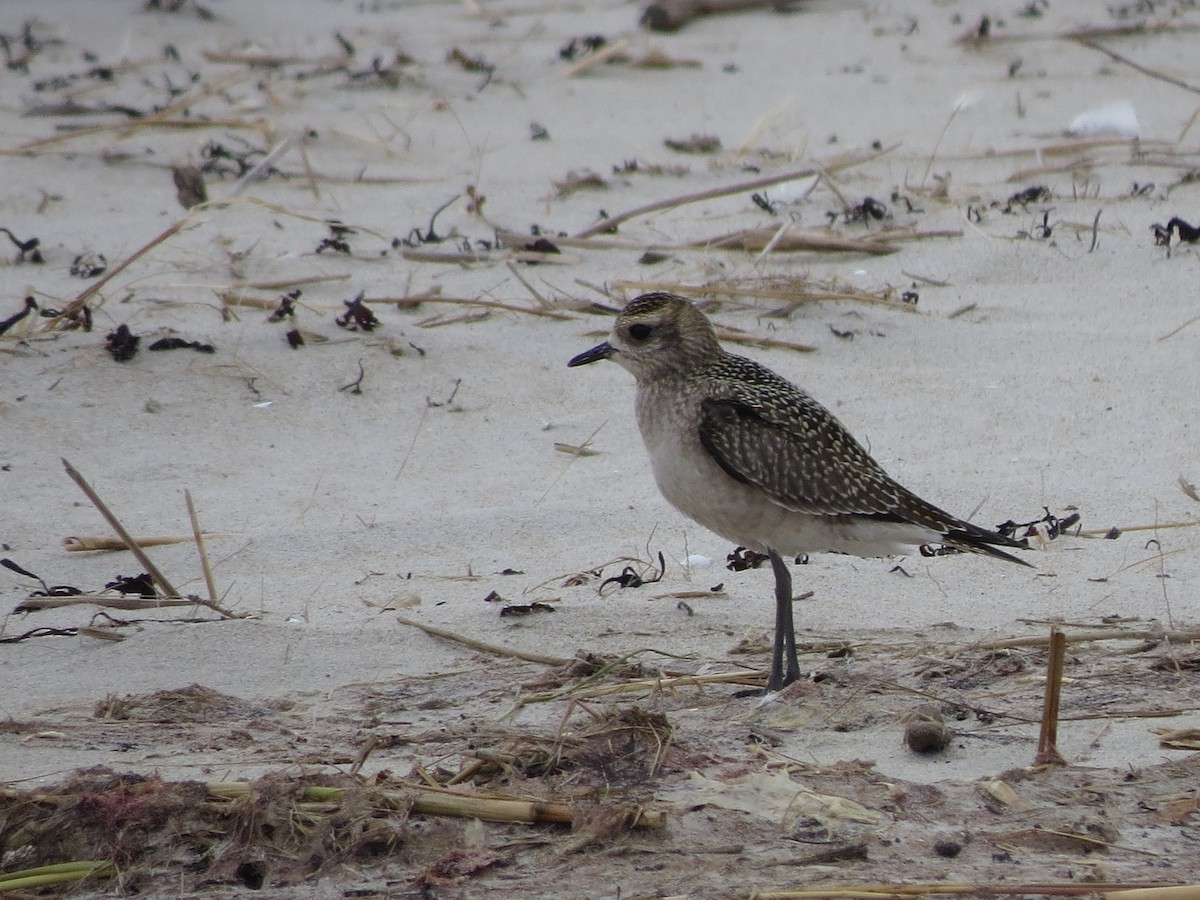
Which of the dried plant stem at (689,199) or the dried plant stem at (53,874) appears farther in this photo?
the dried plant stem at (689,199)

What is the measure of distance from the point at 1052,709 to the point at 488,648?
1.60 meters

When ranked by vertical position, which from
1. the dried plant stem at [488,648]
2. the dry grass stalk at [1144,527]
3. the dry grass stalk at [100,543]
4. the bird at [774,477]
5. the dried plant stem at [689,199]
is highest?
the dried plant stem at [689,199]

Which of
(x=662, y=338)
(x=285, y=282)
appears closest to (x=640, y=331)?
(x=662, y=338)

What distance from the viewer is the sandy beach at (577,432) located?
3.33m

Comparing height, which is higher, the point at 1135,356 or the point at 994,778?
the point at 1135,356

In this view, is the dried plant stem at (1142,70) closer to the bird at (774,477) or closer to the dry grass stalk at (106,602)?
the bird at (774,477)

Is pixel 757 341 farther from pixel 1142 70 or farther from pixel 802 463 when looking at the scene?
pixel 1142 70

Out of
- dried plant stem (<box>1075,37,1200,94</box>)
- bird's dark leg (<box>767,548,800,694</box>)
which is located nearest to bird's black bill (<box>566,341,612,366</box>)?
bird's dark leg (<box>767,548,800,694</box>)

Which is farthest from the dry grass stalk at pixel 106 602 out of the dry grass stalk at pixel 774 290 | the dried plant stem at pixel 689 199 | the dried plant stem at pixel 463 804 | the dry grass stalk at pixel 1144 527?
the dried plant stem at pixel 689 199

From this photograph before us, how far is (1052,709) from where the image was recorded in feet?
11.1

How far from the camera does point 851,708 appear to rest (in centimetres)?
390

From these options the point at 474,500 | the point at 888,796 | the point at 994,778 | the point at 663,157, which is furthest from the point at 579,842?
the point at 663,157

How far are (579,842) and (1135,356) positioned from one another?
13.7ft

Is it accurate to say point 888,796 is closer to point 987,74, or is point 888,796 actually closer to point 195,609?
point 195,609
